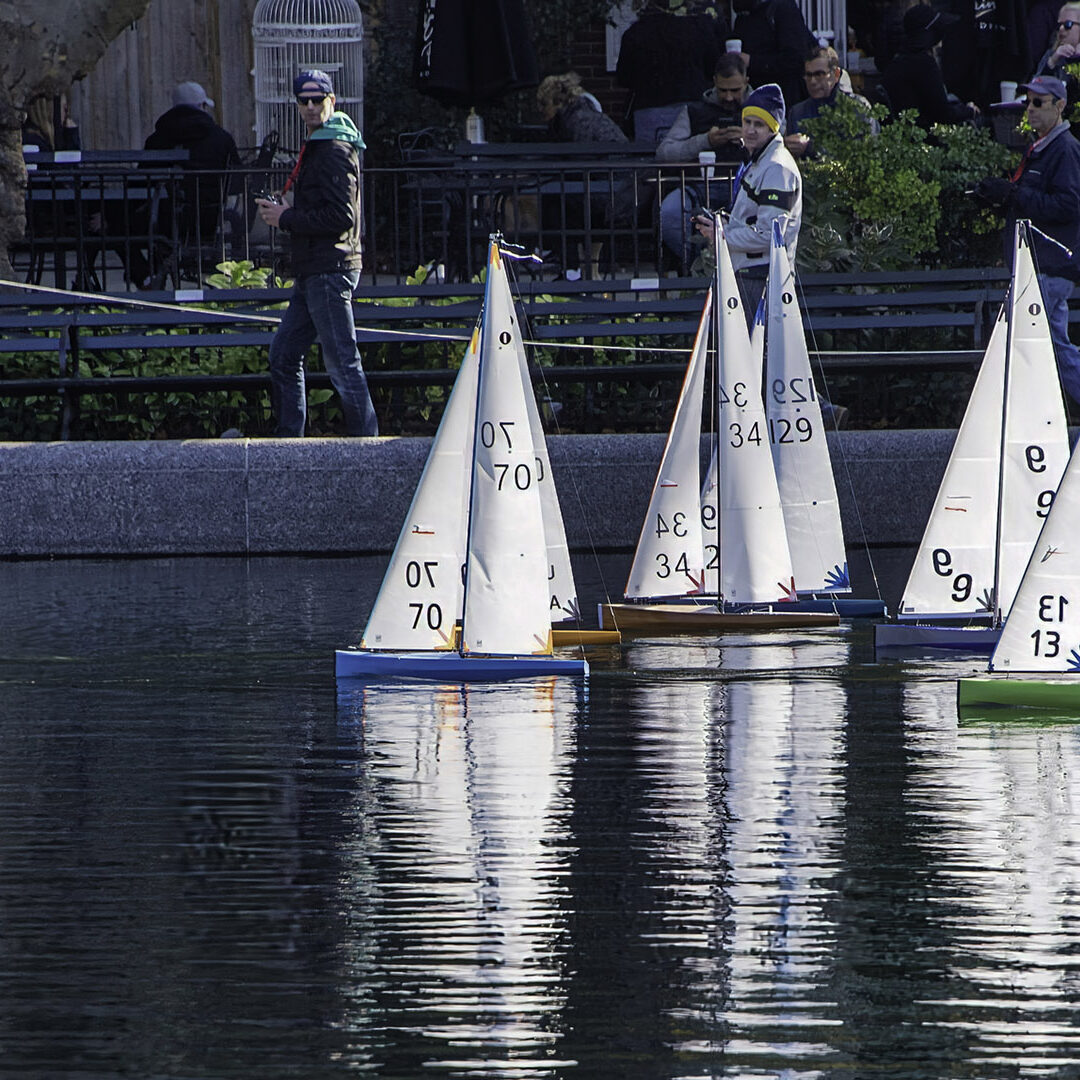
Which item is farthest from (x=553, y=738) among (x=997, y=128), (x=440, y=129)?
(x=440, y=129)

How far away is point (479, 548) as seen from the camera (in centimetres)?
1038

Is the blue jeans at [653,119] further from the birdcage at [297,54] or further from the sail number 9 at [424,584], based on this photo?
the sail number 9 at [424,584]

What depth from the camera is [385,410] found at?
16.2 metres

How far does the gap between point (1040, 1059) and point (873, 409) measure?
35.8ft

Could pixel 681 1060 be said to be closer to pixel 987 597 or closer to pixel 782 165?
pixel 987 597

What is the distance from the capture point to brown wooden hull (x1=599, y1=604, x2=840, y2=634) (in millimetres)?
12047

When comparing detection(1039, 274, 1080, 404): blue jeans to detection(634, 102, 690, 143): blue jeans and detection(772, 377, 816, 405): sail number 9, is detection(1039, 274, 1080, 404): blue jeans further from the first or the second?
detection(634, 102, 690, 143): blue jeans

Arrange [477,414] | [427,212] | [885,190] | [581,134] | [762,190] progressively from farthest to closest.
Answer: [427,212] < [581,134] < [885,190] < [762,190] < [477,414]

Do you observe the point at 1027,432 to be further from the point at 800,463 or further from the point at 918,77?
the point at 918,77

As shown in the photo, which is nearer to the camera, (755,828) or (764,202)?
(755,828)

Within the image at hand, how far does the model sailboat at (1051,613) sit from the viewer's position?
984 cm

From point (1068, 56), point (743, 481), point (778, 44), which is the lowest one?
point (743, 481)

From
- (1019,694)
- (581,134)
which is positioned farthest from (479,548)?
(581,134)

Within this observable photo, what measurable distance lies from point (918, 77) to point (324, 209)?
5592mm
